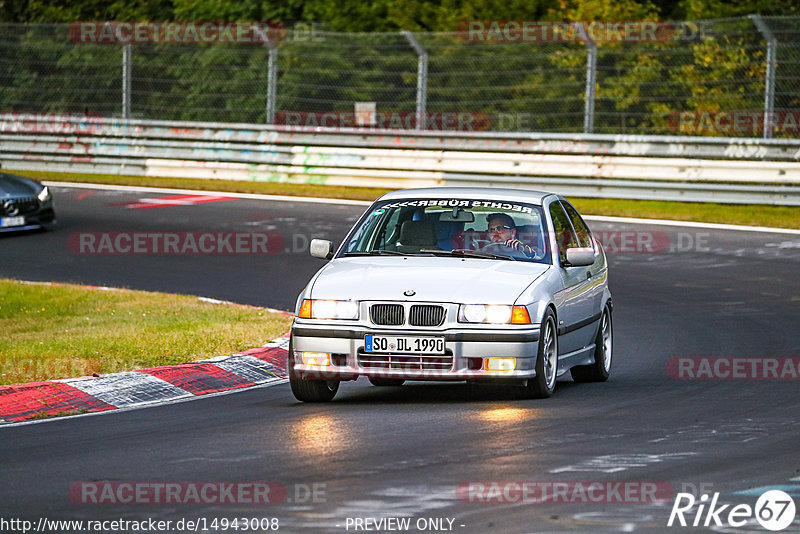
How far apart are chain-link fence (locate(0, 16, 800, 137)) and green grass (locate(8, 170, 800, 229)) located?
1221 mm

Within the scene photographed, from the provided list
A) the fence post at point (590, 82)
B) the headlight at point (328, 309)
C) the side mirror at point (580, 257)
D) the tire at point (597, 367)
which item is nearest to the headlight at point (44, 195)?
the fence post at point (590, 82)

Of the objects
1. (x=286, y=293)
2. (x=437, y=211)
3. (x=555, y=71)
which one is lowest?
(x=286, y=293)

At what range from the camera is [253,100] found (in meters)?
27.3

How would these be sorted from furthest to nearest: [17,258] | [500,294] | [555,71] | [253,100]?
[253,100] → [555,71] → [17,258] → [500,294]

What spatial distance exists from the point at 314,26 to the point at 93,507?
2716cm

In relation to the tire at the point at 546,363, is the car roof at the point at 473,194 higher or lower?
higher

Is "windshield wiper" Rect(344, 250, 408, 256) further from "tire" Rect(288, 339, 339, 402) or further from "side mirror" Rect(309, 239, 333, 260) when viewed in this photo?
"tire" Rect(288, 339, 339, 402)

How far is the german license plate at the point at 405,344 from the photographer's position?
29.3 ft

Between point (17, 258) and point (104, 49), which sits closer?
point (17, 258)

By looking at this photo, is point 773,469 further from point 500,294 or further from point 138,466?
point 138,466

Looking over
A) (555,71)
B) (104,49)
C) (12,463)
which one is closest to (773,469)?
(12,463)

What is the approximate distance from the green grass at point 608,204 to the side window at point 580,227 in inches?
391

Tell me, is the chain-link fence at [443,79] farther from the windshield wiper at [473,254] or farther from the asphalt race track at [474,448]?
the windshield wiper at [473,254]

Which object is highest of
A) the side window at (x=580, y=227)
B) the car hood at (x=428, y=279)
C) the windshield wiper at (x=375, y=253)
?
the side window at (x=580, y=227)
